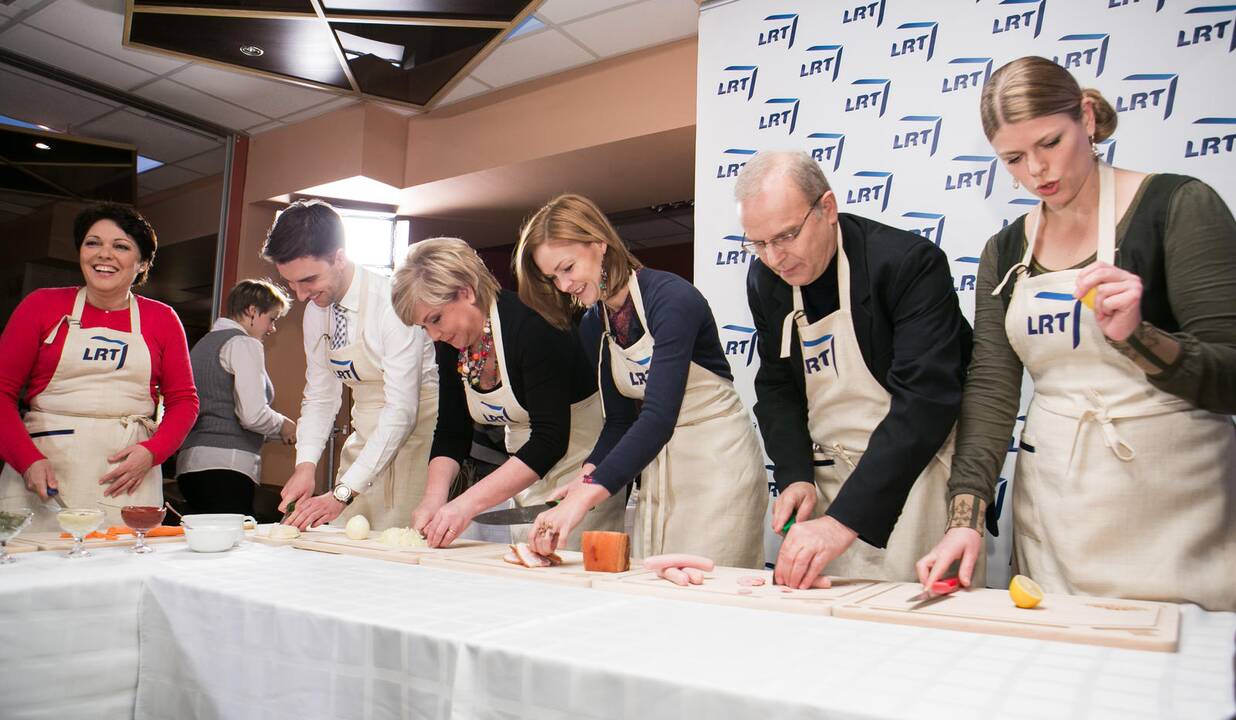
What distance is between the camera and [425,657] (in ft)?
3.07

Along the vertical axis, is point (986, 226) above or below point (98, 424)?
above

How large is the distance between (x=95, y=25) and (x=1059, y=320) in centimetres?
476

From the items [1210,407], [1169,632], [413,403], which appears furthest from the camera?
[413,403]

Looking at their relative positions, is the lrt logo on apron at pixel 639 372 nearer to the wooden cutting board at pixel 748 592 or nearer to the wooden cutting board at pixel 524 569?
the wooden cutting board at pixel 524 569

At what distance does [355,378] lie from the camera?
2.32 metres

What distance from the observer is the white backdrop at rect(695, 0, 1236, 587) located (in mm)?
2078

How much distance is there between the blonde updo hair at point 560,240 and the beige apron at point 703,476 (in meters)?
0.05

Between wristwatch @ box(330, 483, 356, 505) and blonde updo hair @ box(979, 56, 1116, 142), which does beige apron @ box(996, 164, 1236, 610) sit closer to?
blonde updo hair @ box(979, 56, 1116, 142)

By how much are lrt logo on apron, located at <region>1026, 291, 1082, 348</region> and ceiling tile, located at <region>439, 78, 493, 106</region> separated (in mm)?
4138

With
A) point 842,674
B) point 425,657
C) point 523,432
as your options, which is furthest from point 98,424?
point 842,674

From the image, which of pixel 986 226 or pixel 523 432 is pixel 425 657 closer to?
pixel 523 432

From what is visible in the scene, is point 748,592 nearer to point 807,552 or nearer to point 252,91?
point 807,552

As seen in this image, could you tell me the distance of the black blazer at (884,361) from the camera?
138 cm

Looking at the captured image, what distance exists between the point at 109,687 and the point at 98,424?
1349 mm
